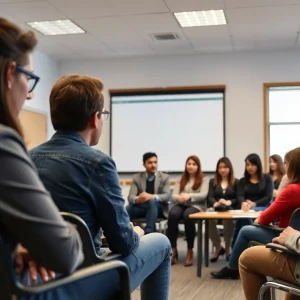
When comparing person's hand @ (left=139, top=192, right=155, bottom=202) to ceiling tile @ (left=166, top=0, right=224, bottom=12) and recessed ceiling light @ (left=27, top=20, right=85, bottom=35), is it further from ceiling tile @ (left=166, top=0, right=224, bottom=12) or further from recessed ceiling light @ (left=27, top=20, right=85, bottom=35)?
recessed ceiling light @ (left=27, top=20, right=85, bottom=35)

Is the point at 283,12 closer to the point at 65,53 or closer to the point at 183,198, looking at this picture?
the point at 183,198

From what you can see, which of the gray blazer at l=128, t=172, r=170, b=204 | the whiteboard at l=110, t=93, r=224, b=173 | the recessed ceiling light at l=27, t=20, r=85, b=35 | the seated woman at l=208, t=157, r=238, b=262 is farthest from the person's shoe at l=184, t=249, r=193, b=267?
the recessed ceiling light at l=27, t=20, r=85, b=35

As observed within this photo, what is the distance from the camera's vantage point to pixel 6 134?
930 mm

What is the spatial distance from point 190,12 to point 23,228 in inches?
190

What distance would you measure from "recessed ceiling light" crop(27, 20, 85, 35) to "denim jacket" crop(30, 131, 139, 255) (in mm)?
4551

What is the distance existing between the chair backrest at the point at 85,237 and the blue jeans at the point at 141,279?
0.18 feet

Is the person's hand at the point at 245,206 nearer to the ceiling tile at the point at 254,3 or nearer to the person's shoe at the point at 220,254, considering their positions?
the person's shoe at the point at 220,254

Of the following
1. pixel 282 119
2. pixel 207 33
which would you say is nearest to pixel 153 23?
pixel 207 33

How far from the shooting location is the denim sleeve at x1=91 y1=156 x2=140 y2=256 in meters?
1.44

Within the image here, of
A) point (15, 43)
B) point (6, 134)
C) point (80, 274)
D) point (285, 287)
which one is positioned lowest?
point (285, 287)

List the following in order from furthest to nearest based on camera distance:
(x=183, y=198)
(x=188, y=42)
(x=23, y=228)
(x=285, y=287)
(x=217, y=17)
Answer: (x=188, y=42) < (x=217, y=17) < (x=183, y=198) < (x=285, y=287) < (x=23, y=228)

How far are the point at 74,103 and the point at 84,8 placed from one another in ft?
12.8

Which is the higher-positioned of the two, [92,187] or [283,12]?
[283,12]

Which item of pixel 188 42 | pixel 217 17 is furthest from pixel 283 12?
pixel 188 42
